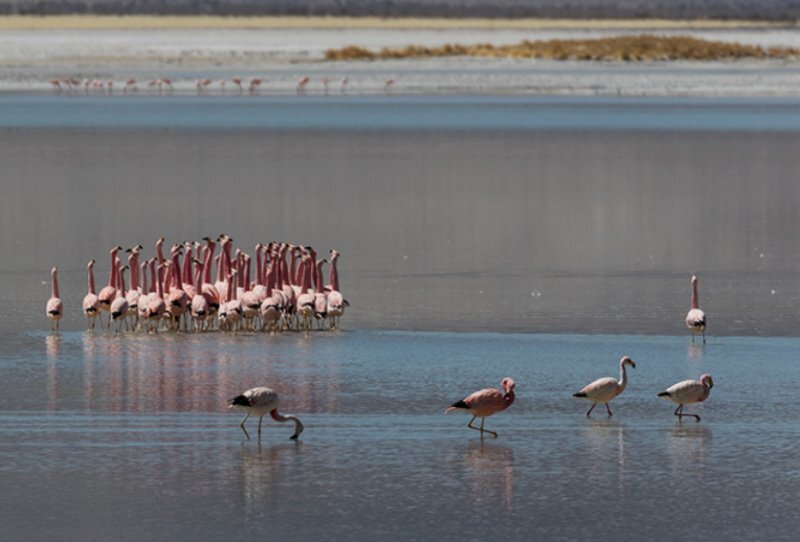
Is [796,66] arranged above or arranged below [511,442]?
above

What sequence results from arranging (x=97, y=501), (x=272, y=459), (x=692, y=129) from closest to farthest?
(x=97, y=501) → (x=272, y=459) → (x=692, y=129)

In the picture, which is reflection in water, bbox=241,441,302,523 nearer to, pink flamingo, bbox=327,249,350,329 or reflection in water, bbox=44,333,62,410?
reflection in water, bbox=44,333,62,410

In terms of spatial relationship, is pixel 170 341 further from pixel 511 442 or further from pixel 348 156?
pixel 348 156

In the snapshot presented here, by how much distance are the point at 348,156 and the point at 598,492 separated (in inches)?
929

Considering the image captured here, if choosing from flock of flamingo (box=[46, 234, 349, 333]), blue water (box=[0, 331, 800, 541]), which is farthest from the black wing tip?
flock of flamingo (box=[46, 234, 349, 333])

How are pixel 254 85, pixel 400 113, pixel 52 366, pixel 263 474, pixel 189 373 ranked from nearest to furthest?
pixel 263 474 → pixel 189 373 → pixel 52 366 → pixel 400 113 → pixel 254 85

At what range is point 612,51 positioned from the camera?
247 ft

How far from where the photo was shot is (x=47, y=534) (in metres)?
8.16

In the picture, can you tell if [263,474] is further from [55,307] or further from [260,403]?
[55,307]

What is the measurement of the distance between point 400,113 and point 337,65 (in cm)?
2502

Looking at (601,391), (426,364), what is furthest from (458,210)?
(601,391)

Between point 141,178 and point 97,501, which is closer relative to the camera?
point 97,501

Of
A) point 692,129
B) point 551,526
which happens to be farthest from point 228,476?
point 692,129

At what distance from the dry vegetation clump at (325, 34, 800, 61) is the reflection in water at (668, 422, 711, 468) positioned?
64116 millimetres
